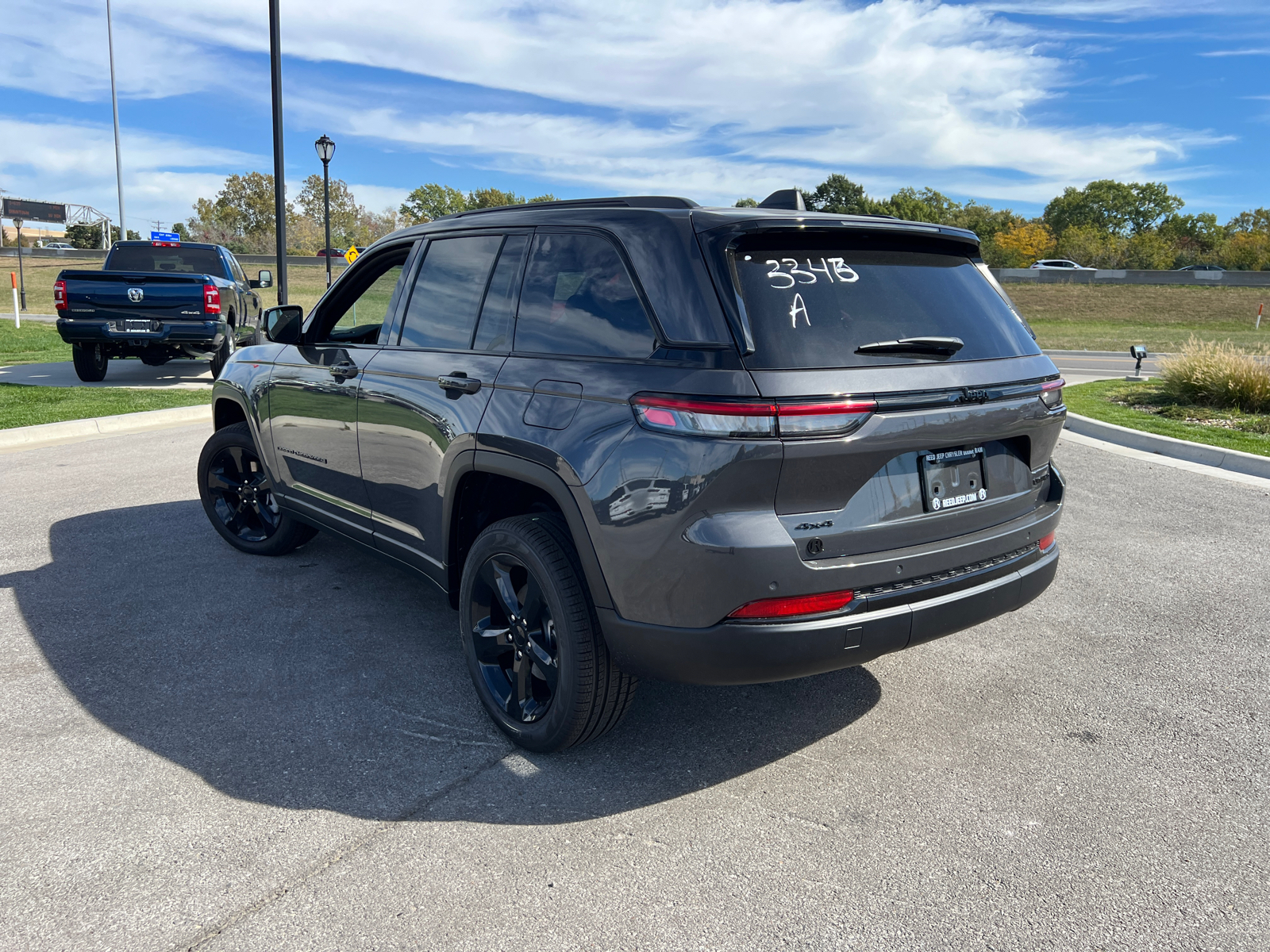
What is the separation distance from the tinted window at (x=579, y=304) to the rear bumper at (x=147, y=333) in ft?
36.5

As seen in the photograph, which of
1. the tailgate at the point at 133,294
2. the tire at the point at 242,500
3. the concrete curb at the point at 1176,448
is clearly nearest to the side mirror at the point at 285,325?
the tire at the point at 242,500

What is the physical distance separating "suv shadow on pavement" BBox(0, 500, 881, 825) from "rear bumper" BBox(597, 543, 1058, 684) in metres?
0.52

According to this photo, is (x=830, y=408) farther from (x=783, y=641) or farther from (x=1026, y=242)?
(x=1026, y=242)

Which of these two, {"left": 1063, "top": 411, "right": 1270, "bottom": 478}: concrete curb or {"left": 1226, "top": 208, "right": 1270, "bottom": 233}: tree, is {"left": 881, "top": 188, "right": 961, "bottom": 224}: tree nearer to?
{"left": 1226, "top": 208, "right": 1270, "bottom": 233}: tree

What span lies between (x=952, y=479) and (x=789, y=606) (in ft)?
2.45

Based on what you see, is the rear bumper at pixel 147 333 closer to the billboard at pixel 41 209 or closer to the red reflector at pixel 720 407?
the red reflector at pixel 720 407

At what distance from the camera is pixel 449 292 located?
3783 millimetres

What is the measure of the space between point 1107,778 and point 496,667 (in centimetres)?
217

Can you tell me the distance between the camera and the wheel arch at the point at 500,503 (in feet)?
9.55

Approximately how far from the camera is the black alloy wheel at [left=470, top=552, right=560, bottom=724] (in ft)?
10.6

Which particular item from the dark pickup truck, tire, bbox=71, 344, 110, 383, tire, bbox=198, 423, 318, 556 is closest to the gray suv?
tire, bbox=198, 423, 318, 556

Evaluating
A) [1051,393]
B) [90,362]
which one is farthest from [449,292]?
[90,362]

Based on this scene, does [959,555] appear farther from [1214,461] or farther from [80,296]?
[80,296]

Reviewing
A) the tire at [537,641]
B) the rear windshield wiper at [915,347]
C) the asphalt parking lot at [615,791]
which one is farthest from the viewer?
the tire at [537,641]
